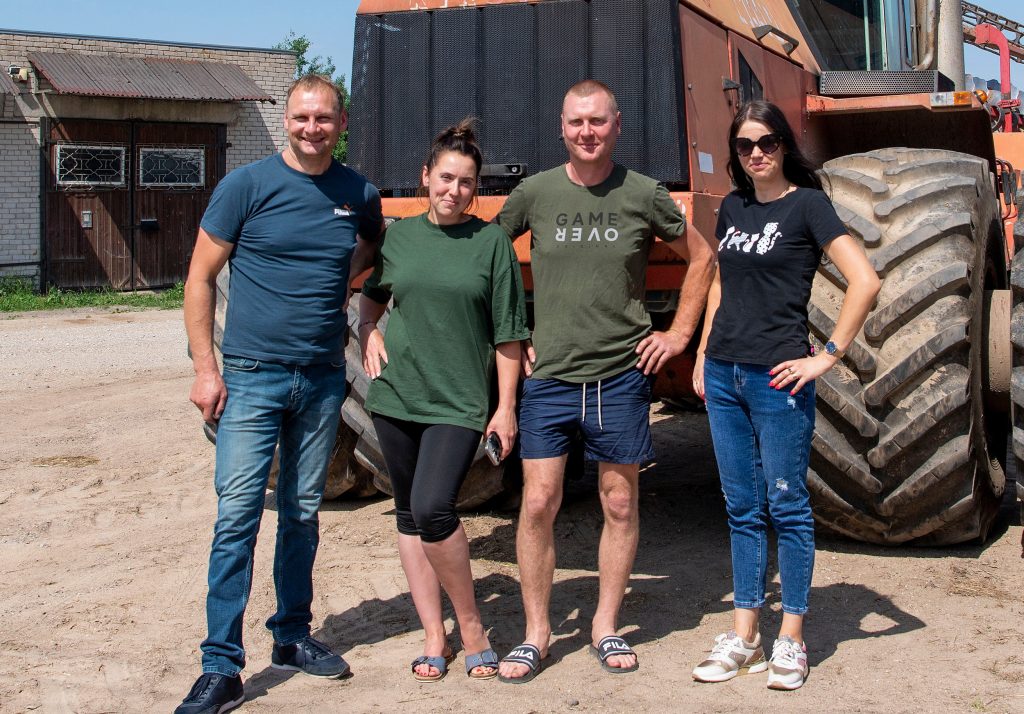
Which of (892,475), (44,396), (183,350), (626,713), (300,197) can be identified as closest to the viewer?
(626,713)

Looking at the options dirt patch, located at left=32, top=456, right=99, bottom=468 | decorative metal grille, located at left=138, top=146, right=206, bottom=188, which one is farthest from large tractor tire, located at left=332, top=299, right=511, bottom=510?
decorative metal grille, located at left=138, top=146, right=206, bottom=188

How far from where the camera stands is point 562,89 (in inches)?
189

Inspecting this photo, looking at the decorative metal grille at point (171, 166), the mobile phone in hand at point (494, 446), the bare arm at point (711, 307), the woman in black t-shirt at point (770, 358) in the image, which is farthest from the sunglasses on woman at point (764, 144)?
the decorative metal grille at point (171, 166)

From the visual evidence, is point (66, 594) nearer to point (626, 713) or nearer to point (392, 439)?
point (392, 439)

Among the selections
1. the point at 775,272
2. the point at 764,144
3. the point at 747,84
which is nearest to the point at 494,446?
the point at 775,272

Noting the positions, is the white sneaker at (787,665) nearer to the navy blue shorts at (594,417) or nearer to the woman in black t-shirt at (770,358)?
the woman in black t-shirt at (770,358)

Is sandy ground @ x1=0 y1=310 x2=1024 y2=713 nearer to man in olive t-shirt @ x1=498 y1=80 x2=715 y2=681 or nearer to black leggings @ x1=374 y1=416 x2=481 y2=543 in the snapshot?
man in olive t-shirt @ x1=498 y1=80 x2=715 y2=681

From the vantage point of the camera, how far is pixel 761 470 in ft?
12.6

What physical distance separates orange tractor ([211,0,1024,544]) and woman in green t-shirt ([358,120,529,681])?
2.77 feet

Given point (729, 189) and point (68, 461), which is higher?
point (729, 189)

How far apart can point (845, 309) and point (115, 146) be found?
16.2 meters

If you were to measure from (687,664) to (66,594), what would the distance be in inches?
97.2

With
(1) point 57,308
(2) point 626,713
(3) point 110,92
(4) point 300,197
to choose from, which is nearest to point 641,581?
(2) point 626,713

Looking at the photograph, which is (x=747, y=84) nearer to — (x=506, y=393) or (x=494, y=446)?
(x=506, y=393)
